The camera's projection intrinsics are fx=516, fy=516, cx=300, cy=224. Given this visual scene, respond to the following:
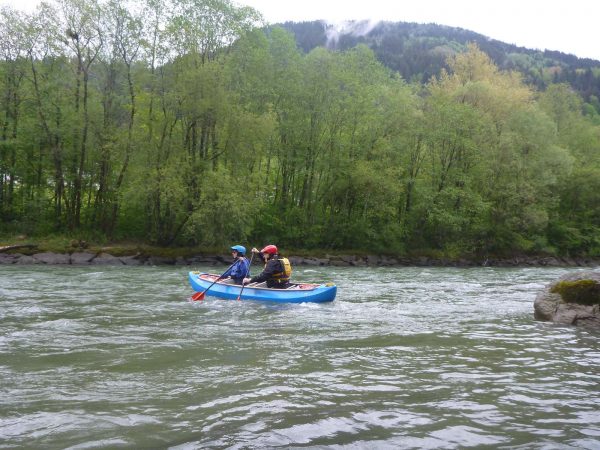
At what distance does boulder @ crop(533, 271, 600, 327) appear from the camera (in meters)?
9.48

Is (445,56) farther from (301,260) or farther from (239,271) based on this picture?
(239,271)

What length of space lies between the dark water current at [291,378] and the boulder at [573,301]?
0.52 meters

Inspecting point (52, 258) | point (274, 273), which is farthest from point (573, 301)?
point (52, 258)

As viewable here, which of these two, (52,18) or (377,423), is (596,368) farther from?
(52,18)

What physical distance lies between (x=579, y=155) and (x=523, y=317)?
1451 inches

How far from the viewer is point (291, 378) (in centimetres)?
589

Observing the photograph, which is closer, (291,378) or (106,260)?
(291,378)

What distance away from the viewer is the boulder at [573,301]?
31.1 feet

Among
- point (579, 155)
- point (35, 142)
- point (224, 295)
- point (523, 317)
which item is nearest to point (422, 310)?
point (523, 317)

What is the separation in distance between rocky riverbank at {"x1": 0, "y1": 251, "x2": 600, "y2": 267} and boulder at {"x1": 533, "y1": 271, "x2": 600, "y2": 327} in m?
18.4

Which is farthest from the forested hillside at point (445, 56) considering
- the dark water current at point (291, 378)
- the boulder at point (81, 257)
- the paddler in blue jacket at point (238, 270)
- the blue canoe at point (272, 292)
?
the dark water current at point (291, 378)

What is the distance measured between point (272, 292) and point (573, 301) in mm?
6412

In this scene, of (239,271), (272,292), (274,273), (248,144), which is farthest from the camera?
(248,144)

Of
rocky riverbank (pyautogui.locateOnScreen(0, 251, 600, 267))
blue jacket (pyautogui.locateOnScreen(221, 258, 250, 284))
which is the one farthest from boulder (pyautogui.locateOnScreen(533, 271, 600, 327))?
rocky riverbank (pyautogui.locateOnScreen(0, 251, 600, 267))
